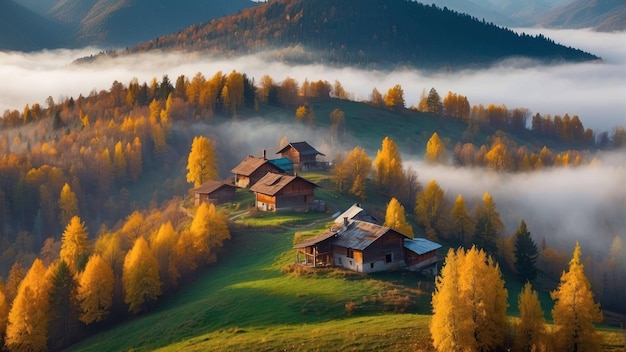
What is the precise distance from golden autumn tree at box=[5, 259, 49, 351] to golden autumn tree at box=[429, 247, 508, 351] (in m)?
38.1

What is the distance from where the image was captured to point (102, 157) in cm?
13725

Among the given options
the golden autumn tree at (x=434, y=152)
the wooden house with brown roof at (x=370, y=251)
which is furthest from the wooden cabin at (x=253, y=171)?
the golden autumn tree at (x=434, y=152)

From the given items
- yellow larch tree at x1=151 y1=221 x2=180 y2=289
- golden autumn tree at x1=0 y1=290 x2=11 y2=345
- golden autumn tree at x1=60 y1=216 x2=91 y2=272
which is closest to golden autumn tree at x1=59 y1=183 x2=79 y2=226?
golden autumn tree at x1=60 y1=216 x2=91 y2=272

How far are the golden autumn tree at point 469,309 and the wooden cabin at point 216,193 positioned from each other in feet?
197

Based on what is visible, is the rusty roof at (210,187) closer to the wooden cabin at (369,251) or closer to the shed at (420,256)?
the wooden cabin at (369,251)

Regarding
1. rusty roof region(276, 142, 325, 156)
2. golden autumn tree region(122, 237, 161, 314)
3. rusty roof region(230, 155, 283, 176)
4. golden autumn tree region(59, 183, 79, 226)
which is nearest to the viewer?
golden autumn tree region(122, 237, 161, 314)

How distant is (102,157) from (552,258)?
9323 cm

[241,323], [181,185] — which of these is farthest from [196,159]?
[241,323]

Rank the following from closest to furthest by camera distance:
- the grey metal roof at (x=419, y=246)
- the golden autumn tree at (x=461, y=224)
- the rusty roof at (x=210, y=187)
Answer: the grey metal roof at (x=419, y=246), the golden autumn tree at (x=461, y=224), the rusty roof at (x=210, y=187)

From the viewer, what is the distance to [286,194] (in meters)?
92.4

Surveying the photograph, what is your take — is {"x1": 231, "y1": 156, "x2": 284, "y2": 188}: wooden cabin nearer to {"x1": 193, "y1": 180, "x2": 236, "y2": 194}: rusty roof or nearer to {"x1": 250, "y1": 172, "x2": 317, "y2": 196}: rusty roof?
{"x1": 193, "y1": 180, "x2": 236, "y2": 194}: rusty roof

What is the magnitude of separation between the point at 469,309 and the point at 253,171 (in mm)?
67888

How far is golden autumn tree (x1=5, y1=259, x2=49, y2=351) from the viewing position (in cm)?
5909

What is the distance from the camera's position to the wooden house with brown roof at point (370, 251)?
63969mm
